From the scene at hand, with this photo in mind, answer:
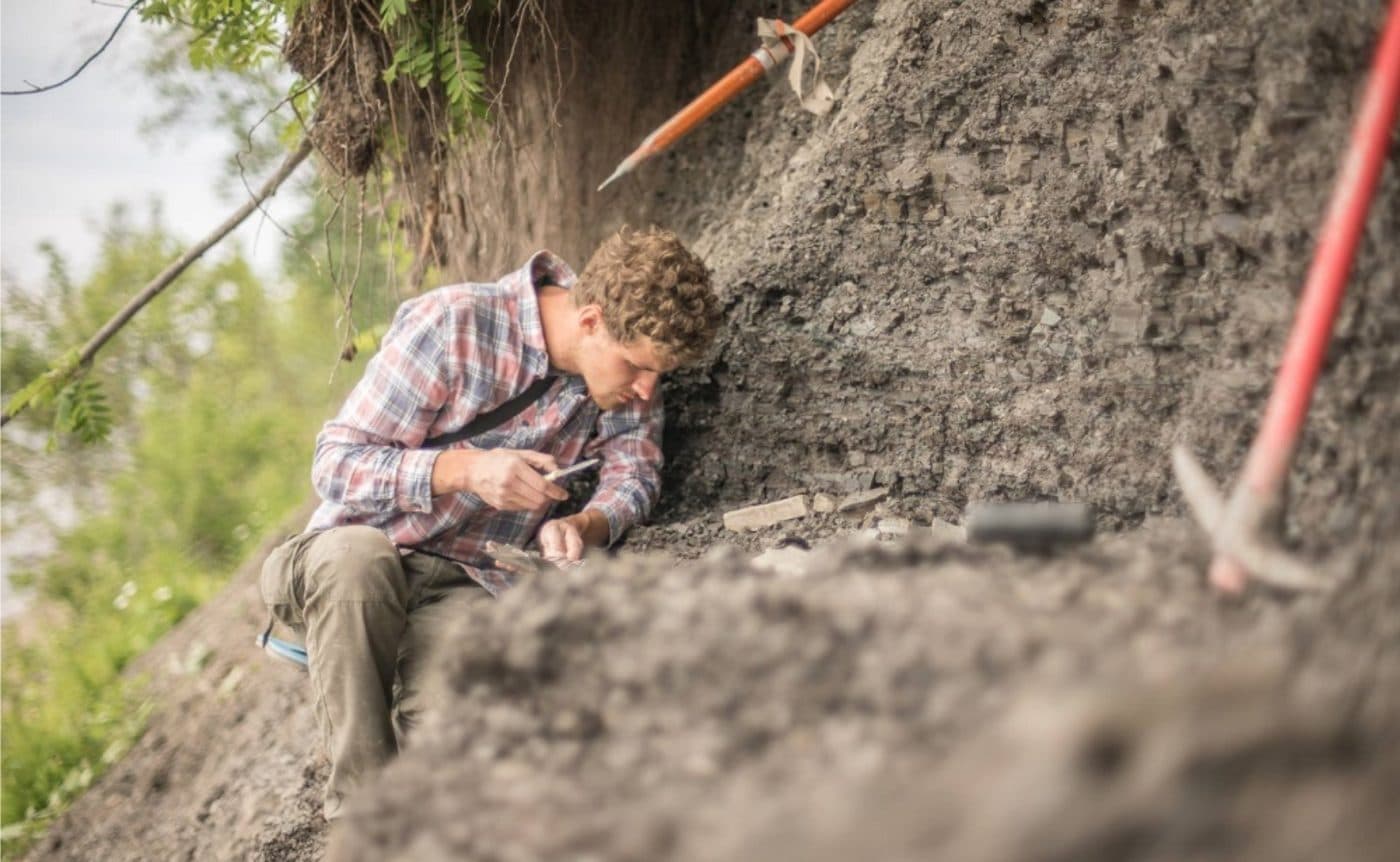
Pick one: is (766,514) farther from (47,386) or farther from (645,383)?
(47,386)

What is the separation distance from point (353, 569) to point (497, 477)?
17.0 inches

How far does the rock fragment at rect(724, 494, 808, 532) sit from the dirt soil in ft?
0.11

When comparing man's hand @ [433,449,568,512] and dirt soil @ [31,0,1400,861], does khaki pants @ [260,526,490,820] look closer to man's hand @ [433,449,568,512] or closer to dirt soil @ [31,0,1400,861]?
man's hand @ [433,449,568,512]

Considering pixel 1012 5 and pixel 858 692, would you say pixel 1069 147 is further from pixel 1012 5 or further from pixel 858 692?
pixel 858 692

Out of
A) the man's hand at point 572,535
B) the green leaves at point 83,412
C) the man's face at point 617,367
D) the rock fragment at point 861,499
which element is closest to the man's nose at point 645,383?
the man's face at point 617,367

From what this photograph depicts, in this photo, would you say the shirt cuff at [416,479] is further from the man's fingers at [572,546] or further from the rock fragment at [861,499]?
the rock fragment at [861,499]

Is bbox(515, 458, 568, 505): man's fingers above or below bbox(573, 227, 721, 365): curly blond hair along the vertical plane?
below

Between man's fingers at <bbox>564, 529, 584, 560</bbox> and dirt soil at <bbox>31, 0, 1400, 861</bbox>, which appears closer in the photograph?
dirt soil at <bbox>31, 0, 1400, 861</bbox>

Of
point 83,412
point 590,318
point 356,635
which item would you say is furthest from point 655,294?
point 83,412

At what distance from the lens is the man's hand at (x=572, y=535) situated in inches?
116

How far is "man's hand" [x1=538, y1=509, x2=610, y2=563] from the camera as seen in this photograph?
2.95 m

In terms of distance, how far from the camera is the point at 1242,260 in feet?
7.33

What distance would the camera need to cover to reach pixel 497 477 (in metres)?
2.85

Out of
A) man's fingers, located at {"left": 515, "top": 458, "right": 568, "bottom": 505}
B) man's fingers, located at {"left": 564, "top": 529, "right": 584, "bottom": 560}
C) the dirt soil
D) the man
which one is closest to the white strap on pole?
the dirt soil
